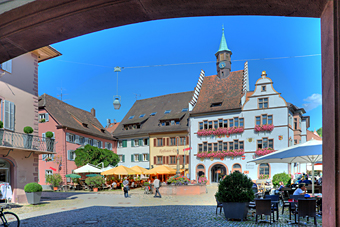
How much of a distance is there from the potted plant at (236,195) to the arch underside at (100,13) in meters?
7.58

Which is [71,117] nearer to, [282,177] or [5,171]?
[5,171]

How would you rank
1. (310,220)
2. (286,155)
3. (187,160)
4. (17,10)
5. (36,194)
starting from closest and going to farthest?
(17,10), (310,220), (286,155), (36,194), (187,160)

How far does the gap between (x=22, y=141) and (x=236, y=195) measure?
39.9 feet

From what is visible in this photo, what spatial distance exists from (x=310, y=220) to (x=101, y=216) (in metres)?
7.35

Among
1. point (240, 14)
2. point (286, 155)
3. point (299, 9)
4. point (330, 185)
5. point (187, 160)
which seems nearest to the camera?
point (330, 185)

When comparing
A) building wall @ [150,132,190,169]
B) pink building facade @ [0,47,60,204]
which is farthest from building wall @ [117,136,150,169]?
pink building facade @ [0,47,60,204]

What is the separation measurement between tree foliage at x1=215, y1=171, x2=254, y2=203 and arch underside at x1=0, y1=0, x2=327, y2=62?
24.8ft

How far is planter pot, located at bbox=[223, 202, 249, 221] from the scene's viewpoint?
9922 millimetres

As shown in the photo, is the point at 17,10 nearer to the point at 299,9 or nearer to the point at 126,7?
the point at 126,7

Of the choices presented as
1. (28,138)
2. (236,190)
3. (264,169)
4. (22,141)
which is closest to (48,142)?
(28,138)

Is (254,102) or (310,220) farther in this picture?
(254,102)

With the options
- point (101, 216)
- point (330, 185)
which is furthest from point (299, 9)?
point (101, 216)

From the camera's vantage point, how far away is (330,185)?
244 centimetres

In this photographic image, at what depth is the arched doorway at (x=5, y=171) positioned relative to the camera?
16031 mm
